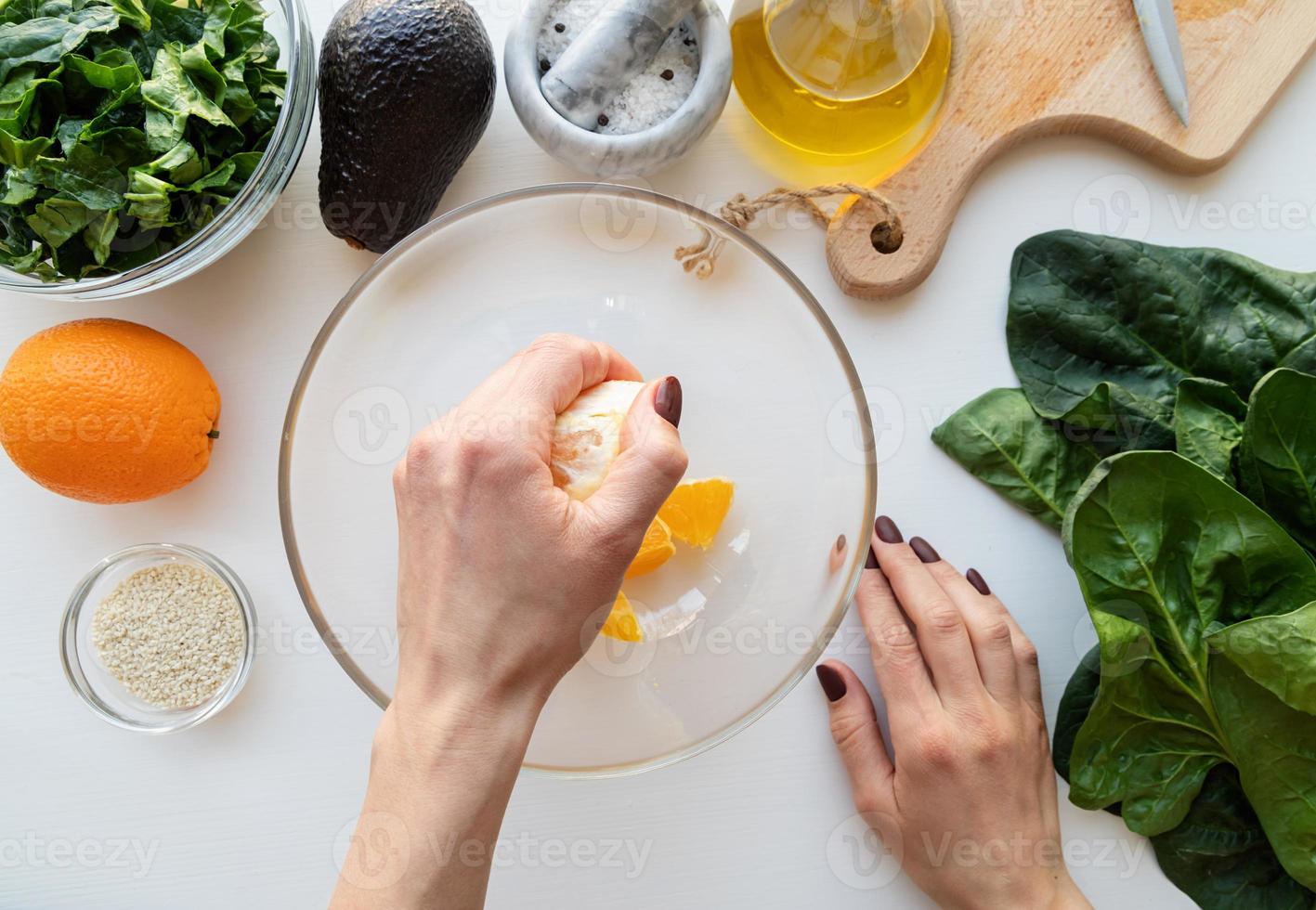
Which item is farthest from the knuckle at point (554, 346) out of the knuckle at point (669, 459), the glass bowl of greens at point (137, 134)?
the glass bowl of greens at point (137, 134)

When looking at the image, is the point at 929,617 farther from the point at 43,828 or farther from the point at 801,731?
the point at 43,828

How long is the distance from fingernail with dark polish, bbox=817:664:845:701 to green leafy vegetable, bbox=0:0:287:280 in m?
0.74

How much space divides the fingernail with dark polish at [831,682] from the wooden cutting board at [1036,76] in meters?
0.40

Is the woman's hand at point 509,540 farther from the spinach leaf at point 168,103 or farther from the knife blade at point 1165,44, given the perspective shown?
the knife blade at point 1165,44

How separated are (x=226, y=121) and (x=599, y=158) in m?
0.33

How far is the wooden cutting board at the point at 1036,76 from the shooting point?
97cm

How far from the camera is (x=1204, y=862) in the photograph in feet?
3.11

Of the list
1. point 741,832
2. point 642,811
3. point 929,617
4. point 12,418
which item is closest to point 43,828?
point 12,418

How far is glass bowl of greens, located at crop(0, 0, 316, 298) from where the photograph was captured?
81 cm

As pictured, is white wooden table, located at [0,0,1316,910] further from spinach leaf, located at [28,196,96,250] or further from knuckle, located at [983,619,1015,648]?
spinach leaf, located at [28,196,96,250]

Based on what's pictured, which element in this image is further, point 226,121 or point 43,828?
point 43,828
